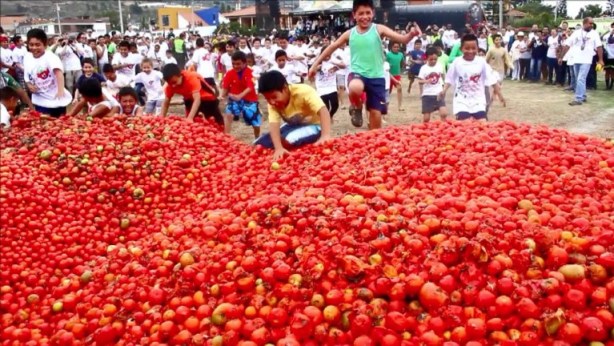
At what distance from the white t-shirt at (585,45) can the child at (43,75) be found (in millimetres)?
12222

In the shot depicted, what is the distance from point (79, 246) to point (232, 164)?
195cm

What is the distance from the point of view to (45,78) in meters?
8.80

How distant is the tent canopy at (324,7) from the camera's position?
148 feet

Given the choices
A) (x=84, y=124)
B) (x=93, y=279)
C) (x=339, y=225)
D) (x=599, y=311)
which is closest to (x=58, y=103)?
(x=84, y=124)

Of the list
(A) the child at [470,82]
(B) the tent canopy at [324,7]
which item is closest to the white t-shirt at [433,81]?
(A) the child at [470,82]

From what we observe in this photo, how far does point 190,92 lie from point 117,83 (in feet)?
17.5

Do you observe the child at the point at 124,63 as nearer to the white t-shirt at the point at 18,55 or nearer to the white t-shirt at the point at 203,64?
the white t-shirt at the point at 203,64

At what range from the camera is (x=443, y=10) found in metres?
38.8

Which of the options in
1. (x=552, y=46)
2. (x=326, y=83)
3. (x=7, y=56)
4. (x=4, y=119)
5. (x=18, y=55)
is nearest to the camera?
(x=4, y=119)

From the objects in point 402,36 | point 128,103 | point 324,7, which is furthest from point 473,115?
point 324,7

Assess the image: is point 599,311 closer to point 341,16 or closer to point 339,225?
point 339,225

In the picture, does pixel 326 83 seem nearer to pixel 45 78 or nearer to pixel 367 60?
pixel 367 60

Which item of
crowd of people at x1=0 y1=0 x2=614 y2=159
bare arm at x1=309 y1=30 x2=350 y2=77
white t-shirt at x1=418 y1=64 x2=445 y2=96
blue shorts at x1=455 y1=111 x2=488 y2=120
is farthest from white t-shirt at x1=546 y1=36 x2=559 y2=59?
bare arm at x1=309 y1=30 x2=350 y2=77

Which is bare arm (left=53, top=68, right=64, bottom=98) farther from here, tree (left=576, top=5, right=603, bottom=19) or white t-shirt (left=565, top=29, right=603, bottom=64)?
tree (left=576, top=5, right=603, bottom=19)
